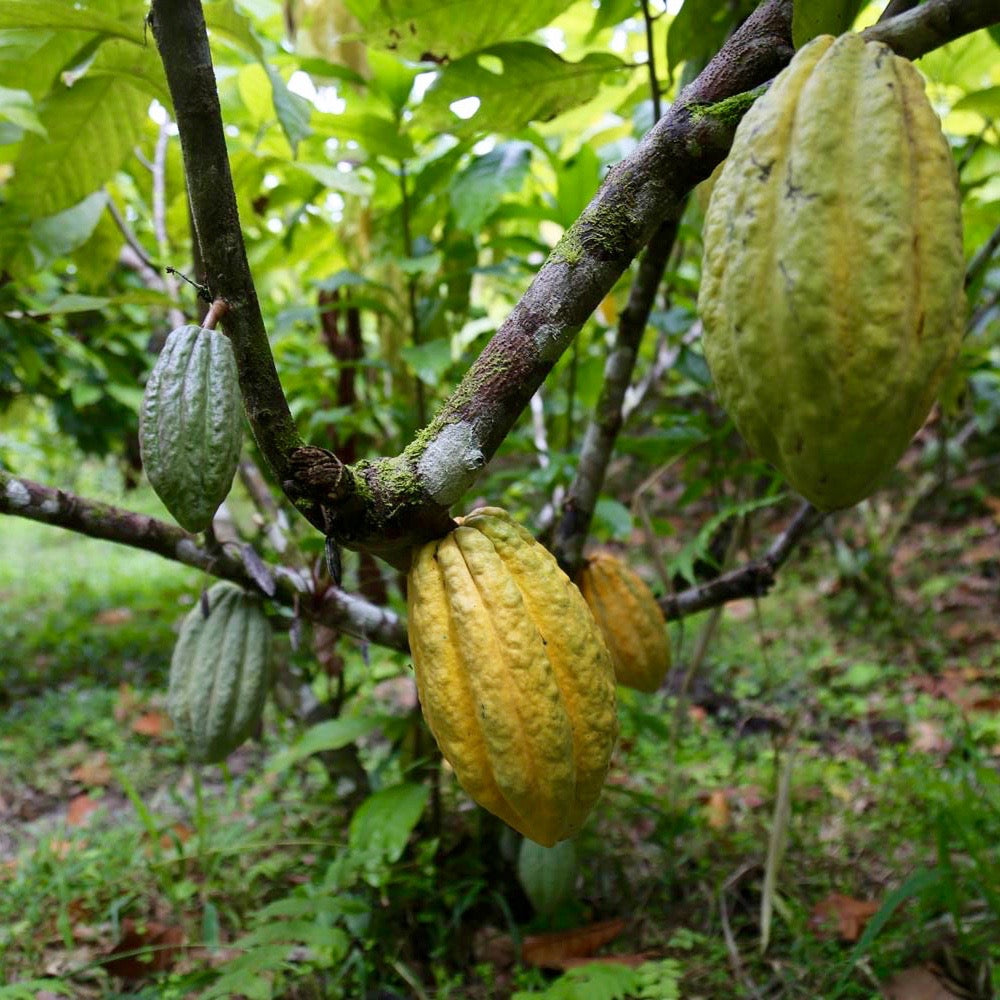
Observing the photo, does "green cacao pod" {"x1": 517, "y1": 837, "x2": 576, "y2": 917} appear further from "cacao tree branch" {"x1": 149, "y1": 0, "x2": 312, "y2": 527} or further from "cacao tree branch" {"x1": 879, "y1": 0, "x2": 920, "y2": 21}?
"cacao tree branch" {"x1": 879, "y1": 0, "x2": 920, "y2": 21}

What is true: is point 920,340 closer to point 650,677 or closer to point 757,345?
point 757,345

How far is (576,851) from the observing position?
169 cm

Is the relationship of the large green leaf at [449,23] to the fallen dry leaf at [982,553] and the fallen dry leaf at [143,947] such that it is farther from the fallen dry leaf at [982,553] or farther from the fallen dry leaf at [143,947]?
the fallen dry leaf at [982,553]

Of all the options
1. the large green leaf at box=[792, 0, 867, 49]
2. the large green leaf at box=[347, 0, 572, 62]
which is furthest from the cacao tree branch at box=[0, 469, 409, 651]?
the large green leaf at box=[792, 0, 867, 49]

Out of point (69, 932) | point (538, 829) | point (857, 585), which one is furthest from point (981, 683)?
point (69, 932)

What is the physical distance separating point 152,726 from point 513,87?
258 cm

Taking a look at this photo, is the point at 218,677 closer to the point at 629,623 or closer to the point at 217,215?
the point at 629,623

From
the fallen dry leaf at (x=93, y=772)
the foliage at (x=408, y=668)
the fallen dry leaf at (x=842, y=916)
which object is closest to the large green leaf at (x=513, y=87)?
the foliage at (x=408, y=668)

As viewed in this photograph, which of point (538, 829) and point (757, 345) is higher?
point (757, 345)

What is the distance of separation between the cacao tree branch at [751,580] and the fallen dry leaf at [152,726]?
2112 millimetres

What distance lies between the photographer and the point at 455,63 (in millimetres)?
1294

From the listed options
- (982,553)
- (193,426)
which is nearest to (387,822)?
(193,426)

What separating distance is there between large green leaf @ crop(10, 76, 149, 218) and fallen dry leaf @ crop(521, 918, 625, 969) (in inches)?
61.1

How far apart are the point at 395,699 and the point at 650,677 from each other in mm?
1962
